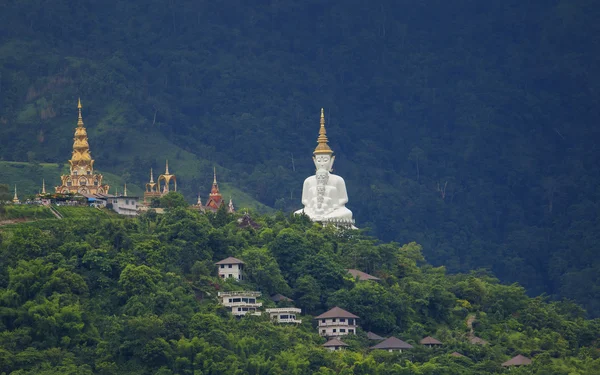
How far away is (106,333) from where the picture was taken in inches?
3123

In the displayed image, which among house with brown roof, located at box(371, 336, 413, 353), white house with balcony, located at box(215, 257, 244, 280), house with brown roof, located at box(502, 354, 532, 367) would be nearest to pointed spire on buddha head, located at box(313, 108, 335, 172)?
white house with balcony, located at box(215, 257, 244, 280)

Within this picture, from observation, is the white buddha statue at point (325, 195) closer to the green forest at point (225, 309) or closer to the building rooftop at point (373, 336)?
the green forest at point (225, 309)

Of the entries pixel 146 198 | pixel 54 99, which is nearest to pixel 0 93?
pixel 54 99

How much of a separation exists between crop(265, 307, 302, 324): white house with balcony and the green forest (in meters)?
0.53

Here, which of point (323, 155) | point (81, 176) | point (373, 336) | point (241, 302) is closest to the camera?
point (241, 302)

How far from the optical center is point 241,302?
8375 cm

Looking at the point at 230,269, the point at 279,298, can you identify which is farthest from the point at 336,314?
the point at 230,269

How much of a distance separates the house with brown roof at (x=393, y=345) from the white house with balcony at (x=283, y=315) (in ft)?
11.0

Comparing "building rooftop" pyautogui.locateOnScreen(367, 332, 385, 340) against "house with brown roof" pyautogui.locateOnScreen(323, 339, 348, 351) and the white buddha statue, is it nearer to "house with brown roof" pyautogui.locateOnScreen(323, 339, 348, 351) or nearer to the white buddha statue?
"house with brown roof" pyautogui.locateOnScreen(323, 339, 348, 351)

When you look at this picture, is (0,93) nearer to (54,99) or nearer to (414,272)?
(54,99)

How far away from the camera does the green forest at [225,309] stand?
7862 centimetres

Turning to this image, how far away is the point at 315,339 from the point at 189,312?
17.2ft

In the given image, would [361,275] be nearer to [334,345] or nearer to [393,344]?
[393,344]

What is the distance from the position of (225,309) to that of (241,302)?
0.85m
